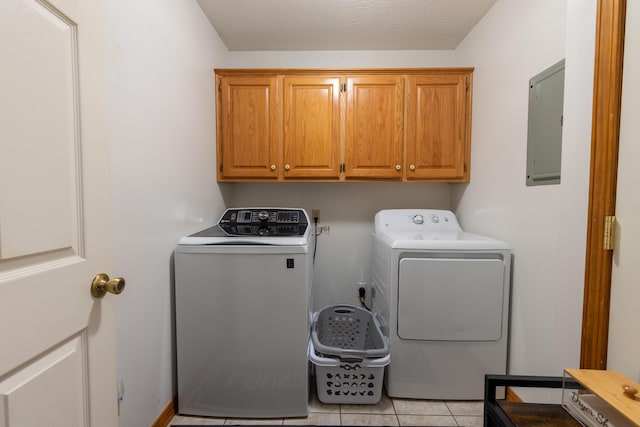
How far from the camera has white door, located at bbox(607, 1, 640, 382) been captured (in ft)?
2.93

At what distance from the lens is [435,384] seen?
1.77 m

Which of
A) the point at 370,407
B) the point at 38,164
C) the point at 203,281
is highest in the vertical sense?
the point at 38,164

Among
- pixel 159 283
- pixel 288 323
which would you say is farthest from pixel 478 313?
pixel 159 283

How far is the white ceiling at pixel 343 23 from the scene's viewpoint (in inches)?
74.7

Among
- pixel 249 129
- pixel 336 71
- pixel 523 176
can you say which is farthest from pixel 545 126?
pixel 249 129

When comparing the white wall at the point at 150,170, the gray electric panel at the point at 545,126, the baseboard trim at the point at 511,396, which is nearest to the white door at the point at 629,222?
the gray electric panel at the point at 545,126

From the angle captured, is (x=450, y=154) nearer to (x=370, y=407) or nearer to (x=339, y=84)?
(x=339, y=84)

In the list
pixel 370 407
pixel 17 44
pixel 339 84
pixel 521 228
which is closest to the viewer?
pixel 17 44

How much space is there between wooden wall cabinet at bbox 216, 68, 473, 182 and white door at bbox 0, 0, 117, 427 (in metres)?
1.43

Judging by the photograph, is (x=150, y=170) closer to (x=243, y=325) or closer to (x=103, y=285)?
(x=103, y=285)

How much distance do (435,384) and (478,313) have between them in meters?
0.50

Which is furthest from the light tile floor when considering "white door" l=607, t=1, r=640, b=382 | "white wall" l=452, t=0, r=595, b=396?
Answer: "white door" l=607, t=1, r=640, b=382

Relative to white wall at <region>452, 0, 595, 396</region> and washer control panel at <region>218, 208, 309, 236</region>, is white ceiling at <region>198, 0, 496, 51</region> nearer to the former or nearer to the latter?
white wall at <region>452, 0, 595, 396</region>

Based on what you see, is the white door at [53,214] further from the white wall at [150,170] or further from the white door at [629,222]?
the white door at [629,222]
